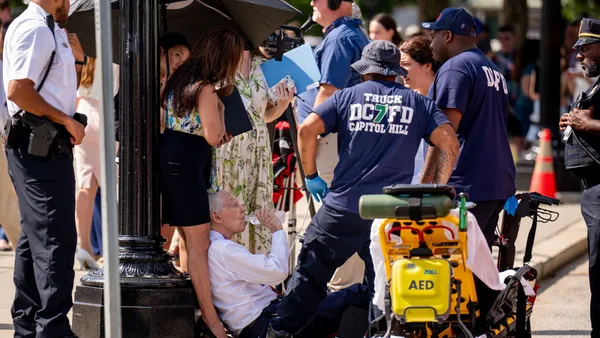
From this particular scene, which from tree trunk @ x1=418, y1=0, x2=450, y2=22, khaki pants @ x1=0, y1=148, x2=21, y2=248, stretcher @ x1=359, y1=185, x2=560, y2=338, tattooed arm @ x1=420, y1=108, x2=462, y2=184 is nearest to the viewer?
stretcher @ x1=359, y1=185, x2=560, y2=338

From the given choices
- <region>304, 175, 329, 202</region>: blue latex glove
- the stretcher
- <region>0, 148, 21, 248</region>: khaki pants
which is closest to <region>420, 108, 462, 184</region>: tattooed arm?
<region>304, 175, 329, 202</region>: blue latex glove

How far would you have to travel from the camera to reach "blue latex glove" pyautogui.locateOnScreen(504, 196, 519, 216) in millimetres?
6555

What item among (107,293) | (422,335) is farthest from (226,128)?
(107,293)

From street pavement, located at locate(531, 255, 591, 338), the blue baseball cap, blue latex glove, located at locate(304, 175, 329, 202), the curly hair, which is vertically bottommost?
street pavement, located at locate(531, 255, 591, 338)

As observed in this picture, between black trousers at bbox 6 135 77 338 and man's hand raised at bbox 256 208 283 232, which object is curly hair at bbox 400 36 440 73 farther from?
black trousers at bbox 6 135 77 338

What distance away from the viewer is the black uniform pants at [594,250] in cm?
656

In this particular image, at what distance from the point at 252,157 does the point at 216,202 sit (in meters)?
0.97

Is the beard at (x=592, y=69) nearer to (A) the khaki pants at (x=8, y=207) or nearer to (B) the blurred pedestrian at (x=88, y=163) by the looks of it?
(B) the blurred pedestrian at (x=88, y=163)

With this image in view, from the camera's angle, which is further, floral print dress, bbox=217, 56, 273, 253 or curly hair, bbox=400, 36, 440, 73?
curly hair, bbox=400, 36, 440, 73

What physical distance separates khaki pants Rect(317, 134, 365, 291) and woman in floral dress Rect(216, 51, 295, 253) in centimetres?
35

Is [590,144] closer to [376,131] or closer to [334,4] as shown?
[376,131]

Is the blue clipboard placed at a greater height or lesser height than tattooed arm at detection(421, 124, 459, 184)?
greater

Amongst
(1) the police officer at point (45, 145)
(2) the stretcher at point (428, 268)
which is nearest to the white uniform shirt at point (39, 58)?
(1) the police officer at point (45, 145)

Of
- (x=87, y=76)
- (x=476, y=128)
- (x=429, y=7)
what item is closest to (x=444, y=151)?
(x=476, y=128)
